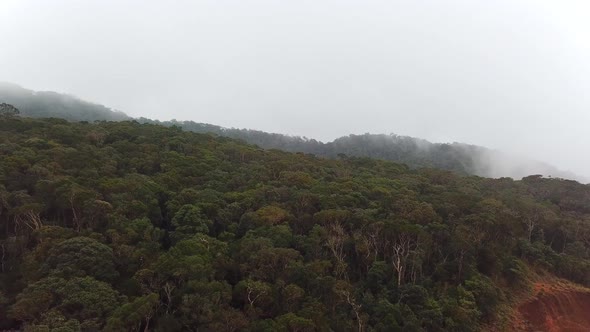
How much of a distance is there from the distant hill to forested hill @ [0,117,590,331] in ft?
184

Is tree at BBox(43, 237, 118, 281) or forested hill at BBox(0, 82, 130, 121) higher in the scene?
forested hill at BBox(0, 82, 130, 121)

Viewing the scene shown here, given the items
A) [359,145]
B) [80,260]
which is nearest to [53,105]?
[359,145]

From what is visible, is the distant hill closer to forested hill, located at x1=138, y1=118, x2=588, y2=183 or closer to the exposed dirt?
forested hill, located at x1=138, y1=118, x2=588, y2=183

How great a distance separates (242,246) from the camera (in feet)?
97.2

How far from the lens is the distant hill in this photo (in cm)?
10431

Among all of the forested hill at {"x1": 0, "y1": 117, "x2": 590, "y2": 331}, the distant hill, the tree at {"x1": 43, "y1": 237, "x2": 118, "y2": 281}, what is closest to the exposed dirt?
the forested hill at {"x1": 0, "y1": 117, "x2": 590, "y2": 331}

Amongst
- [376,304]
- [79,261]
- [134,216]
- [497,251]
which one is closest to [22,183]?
[134,216]

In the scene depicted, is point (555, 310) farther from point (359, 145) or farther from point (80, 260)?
point (359, 145)

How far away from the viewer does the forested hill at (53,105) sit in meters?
111

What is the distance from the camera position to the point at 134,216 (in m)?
32.0

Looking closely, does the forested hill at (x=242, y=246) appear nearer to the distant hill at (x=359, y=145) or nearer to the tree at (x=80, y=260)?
the tree at (x=80, y=260)

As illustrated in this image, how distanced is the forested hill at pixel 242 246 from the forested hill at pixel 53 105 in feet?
237

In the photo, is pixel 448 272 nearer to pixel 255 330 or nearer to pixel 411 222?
pixel 411 222

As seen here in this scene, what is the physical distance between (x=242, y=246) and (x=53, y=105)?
115 meters
